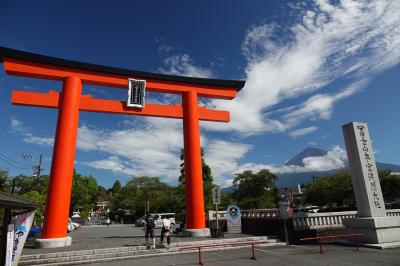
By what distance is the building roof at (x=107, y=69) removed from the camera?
14.1m

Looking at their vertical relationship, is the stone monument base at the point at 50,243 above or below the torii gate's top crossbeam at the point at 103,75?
below

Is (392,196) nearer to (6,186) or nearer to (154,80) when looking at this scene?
(154,80)

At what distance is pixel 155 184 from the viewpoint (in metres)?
51.6

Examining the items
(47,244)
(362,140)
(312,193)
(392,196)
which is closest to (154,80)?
(47,244)

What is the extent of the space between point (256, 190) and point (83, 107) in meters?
28.5

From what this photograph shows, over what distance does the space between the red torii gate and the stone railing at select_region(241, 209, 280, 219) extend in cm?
393

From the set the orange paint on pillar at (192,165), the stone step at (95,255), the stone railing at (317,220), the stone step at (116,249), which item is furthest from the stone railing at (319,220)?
the orange paint on pillar at (192,165)

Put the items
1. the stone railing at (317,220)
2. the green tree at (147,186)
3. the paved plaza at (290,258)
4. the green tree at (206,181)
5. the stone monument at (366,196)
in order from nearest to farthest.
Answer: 1. the paved plaza at (290,258)
2. the stone monument at (366,196)
3. the stone railing at (317,220)
4. the green tree at (206,181)
5. the green tree at (147,186)

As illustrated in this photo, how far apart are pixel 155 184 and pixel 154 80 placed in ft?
122

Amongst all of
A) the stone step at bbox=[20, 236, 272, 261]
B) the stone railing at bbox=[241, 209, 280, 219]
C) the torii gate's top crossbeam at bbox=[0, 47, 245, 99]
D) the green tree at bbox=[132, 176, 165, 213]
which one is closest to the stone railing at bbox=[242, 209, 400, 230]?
the stone railing at bbox=[241, 209, 280, 219]

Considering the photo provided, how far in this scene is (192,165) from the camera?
16234 millimetres

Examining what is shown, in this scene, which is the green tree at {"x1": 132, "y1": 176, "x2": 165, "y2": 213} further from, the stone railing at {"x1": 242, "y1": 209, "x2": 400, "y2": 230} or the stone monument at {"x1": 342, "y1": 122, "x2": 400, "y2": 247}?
the stone monument at {"x1": 342, "y1": 122, "x2": 400, "y2": 247}

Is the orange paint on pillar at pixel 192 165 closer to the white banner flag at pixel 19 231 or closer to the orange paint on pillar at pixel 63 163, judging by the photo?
the orange paint on pillar at pixel 63 163

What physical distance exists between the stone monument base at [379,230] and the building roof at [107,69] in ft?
36.2
